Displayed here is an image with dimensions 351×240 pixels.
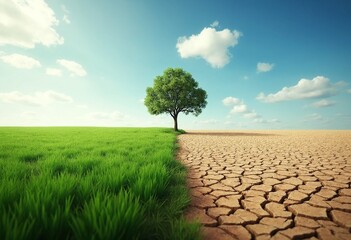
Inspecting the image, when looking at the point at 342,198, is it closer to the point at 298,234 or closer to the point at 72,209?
the point at 298,234

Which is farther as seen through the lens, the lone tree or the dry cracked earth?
the lone tree

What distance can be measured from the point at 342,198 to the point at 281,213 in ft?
3.98

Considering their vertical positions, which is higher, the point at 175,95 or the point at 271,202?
the point at 175,95

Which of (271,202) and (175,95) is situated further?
(175,95)

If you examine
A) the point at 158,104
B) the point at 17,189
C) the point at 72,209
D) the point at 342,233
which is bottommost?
the point at 342,233

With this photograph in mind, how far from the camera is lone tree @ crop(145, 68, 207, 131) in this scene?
998 inches

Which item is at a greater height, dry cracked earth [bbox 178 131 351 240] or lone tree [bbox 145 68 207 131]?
lone tree [bbox 145 68 207 131]

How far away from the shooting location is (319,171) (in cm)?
444

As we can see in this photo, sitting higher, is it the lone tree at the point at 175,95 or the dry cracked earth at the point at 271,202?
the lone tree at the point at 175,95

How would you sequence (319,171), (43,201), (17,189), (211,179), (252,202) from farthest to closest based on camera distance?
1. (319,171)
2. (211,179)
3. (252,202)
4. (17,189)
5. (43,201)

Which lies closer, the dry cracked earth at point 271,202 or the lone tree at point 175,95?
the dry cracked earth at point 271,202

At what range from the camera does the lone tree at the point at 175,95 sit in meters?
25.3

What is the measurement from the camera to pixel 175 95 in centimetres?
2591

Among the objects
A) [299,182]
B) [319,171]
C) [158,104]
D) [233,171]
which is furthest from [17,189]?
[158,104]
